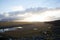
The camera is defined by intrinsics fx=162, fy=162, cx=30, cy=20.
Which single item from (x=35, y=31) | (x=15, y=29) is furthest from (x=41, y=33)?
(x=15, y=29)

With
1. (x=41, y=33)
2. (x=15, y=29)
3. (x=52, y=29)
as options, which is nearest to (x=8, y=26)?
(x=15, y=29)

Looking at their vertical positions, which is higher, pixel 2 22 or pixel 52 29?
pixel 2 22

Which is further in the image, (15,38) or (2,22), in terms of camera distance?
(2,22)

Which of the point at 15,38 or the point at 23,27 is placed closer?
the point at 15,38

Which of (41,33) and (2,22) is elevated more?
(2,22)

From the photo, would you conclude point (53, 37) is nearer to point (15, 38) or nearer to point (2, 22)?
point (15, 38)

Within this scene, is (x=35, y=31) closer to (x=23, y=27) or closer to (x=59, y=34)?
(x=23, y=27)
